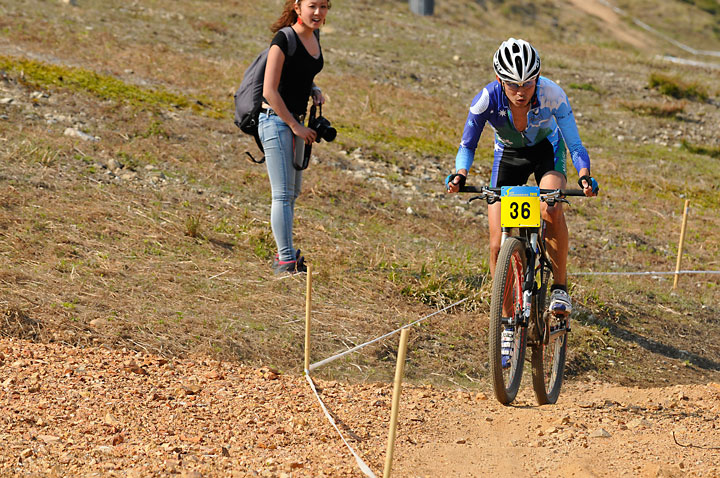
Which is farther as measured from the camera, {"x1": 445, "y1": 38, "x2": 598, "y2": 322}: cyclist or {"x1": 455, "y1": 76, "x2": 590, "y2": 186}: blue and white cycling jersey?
{"x1": 455, "y1": 76, "x2": 590, "y2": 186}: blue and white cycling jersey

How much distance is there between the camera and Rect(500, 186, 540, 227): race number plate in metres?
5.06

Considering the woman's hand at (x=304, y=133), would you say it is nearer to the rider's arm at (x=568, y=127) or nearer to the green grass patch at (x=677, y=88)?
the rider's arm at (x=568, y=127)

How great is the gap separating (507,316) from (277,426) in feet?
5.05

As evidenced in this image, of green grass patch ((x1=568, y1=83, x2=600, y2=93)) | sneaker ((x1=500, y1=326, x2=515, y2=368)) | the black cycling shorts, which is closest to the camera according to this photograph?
sneaker ((x1=500, y1=326, x2=515, y2=368))

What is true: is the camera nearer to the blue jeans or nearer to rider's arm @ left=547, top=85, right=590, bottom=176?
the blue jeans

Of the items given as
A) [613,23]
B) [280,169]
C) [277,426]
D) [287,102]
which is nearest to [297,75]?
[287,102]

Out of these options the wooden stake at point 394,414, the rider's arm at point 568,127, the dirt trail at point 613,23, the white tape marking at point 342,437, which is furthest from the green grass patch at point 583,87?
the dirt trail at point 613,23

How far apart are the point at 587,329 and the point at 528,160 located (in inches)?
77.8

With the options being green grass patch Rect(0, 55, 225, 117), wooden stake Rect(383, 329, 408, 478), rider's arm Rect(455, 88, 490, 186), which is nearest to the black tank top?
rider's arm Rect(455, 88, 490, 186)

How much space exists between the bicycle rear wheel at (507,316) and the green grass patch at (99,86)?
7471mm

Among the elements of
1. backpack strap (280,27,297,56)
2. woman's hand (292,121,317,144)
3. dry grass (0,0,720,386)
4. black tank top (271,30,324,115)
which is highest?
backpack strap (280,27,297,56)

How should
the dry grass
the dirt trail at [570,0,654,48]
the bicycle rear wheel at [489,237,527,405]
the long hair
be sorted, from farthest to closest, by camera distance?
the dirt trail at [570,0,654,48] → the long hair → the dry grass → the bicycle rear wheel at [489,237,527,405]

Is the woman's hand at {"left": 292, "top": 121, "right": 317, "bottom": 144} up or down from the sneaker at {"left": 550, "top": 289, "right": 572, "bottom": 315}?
up

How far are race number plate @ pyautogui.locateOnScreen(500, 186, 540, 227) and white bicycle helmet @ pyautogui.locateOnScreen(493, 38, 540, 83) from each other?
727mm
